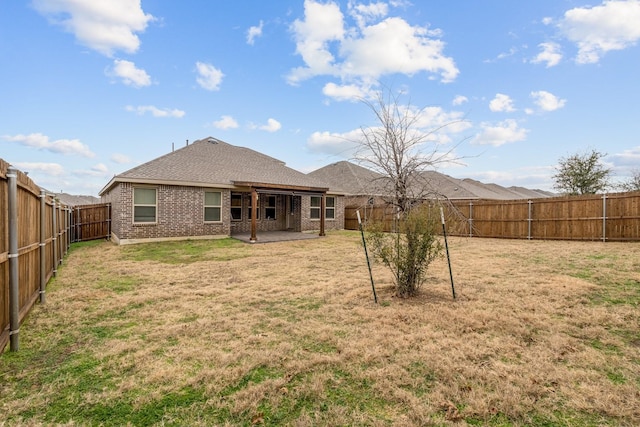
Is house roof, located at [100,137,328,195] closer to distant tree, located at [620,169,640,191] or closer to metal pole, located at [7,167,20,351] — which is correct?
metal pole, located at [7,167,20,351]

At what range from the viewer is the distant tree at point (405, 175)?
4961 mm

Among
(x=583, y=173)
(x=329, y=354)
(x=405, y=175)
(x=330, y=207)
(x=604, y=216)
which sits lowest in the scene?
(x=329, y=354)

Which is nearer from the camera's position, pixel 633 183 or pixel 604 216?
pixel 604 216

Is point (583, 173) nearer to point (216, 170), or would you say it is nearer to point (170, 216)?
point (216, 170)

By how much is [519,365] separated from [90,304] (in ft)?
19.7

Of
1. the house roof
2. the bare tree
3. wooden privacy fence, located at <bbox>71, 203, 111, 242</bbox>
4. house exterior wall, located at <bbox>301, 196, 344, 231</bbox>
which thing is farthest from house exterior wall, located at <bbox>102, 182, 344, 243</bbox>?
the bare tree

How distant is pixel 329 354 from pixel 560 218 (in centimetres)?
1419

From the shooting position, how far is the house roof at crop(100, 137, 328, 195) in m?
13.0

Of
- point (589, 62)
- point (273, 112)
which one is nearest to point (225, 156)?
point (273, 112)

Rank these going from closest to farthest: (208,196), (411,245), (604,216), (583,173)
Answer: (411,245)
(604,216)
(208,196)
(583,173)

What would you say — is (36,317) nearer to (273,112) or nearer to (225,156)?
(225,156)

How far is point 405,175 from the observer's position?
498cm

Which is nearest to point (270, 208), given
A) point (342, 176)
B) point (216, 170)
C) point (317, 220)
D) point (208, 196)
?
point (317, 220)

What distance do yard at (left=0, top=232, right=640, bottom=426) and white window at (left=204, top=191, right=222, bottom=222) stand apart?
7.95 meters
